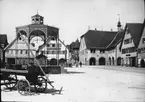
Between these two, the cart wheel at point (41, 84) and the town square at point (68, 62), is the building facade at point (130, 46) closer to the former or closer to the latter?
the town square at point (68, 62)

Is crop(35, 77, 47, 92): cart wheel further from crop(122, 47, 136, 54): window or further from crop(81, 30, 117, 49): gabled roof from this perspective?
crop(81, 30, 117, 49): gabled roof

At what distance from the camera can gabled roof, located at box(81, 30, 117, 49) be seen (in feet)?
202

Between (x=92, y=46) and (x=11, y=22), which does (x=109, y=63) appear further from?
(x=11, y=22)

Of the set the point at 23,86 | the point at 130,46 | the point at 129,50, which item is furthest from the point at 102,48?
the point at 23,86

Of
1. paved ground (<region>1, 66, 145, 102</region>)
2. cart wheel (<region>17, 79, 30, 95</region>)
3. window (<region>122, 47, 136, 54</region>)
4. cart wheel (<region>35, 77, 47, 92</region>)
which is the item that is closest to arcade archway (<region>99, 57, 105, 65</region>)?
window (<region>122, 47, 136, 54</region>)

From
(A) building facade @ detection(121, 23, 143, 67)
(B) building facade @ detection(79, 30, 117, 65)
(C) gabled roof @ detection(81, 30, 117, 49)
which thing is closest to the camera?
(A) building facade @ detection(121, 23, 143, 67)

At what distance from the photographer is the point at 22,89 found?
909cm

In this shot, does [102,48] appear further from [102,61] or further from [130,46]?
[130,46]

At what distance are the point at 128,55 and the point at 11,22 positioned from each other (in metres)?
39.6

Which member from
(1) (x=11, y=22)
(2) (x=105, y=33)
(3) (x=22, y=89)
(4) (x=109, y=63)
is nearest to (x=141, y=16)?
(1) (x=11, y=22)

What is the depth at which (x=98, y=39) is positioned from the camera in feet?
208

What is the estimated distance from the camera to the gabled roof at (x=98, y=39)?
61.7m

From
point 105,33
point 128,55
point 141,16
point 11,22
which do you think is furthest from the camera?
point 105,33

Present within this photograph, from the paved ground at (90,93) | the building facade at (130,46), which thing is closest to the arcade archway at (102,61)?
the building facade at (130,46)
